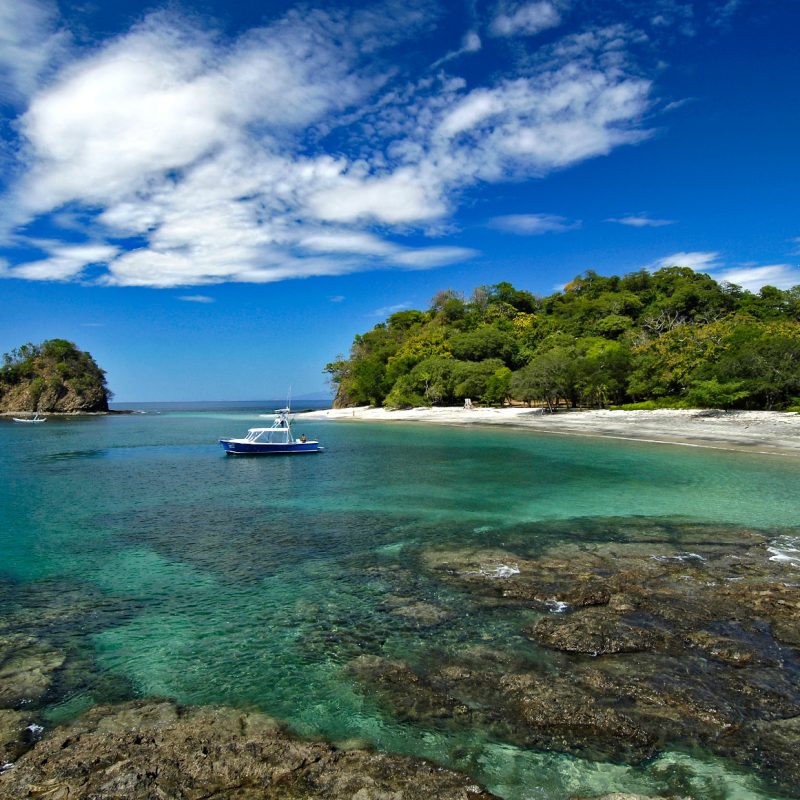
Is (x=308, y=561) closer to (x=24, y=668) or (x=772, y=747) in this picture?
(x=24, y=668)

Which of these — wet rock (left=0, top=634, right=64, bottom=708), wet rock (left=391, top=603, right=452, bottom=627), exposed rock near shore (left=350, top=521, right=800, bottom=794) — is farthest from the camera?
wet rock (left=391, top=603, right=452, bottom=627)

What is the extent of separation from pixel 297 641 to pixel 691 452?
104 ft

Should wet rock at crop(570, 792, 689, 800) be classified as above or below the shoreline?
below

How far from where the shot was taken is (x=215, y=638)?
30.4 ft

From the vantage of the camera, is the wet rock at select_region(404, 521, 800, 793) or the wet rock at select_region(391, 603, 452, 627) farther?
the wet rock at select_region(391, 603, 452, 627)

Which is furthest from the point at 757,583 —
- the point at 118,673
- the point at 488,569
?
the point at 118,673

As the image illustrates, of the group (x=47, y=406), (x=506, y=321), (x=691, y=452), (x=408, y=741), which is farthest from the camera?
(x=47, y=406)

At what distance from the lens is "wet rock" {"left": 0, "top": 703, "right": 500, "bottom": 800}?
5223 millimetres

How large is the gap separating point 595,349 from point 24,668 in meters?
64.0

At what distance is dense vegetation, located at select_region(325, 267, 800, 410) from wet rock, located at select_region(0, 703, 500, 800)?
47.2 m

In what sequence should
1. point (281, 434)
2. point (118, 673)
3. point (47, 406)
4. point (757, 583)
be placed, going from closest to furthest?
point (118, 673), point (757, 583), point (281, 434), point (47, 406)

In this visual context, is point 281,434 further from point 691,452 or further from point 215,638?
point 215,638

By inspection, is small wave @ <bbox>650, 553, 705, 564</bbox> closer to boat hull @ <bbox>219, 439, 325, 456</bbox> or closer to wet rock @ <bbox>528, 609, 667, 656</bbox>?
wet rock @ <bbox>528, 609, 667, 656</bbox>

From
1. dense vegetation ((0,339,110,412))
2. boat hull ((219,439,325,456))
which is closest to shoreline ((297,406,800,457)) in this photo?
boat hull ((219,439,325,456))
